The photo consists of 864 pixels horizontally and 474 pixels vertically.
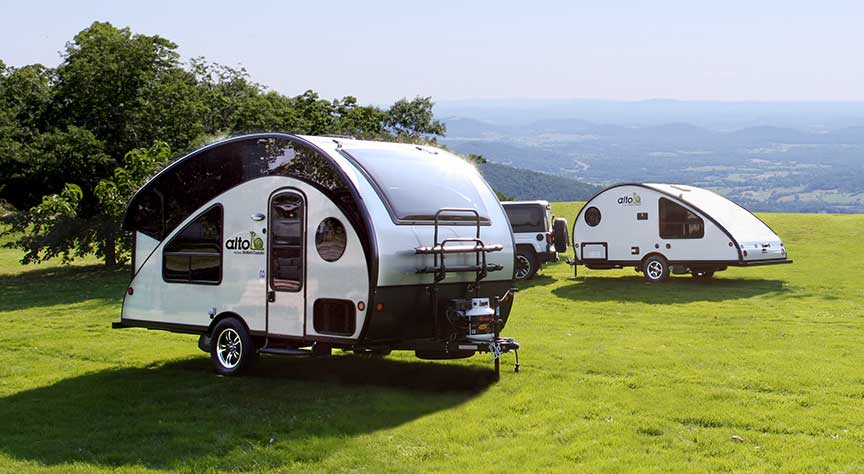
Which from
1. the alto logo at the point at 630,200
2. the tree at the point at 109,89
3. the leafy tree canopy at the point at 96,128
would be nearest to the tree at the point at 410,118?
the leafy tree canopy at the point at 96,128

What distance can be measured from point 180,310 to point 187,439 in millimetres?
3705

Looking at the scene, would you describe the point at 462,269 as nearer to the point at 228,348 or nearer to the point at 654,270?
the point at 228,348

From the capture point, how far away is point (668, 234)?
82.7ft

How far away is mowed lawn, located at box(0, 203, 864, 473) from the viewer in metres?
8.48

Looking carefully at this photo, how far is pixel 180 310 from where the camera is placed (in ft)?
41.4

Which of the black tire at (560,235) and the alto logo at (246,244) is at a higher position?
the black tire at (560,235)

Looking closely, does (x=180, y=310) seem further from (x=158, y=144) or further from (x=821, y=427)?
(x=158, y=144)

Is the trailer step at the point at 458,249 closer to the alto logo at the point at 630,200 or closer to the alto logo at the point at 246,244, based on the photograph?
the alto logo at the point at 246,244

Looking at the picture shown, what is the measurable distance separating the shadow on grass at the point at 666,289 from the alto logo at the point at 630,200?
6.71ft

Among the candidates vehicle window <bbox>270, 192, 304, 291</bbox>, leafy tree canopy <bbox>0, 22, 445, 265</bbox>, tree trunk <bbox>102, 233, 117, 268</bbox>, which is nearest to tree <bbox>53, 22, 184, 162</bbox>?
leafy tree canopy <bbox>0, 22, 445, 265</bbox>

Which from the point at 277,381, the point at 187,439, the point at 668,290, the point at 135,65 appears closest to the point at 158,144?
the point at 135,65

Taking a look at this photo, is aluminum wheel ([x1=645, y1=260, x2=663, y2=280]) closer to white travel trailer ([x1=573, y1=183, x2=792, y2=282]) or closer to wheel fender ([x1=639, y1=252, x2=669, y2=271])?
white travel trailer ([x1=573, y1=183, x2=792, y2=282])

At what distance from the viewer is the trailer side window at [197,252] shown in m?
12.3

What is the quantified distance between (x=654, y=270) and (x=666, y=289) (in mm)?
1767
